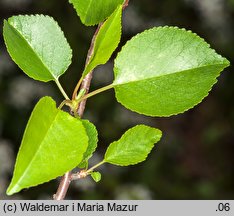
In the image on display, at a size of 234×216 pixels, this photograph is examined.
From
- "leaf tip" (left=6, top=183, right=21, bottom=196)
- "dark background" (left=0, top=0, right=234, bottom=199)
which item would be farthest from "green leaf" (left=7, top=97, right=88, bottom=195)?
"dark background" (left=0, top=0, right=234, bottom=199)

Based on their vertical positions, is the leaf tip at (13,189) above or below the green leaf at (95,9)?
below

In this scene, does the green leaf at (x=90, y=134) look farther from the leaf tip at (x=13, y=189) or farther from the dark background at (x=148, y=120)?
the dark background at (x=148, y=120)

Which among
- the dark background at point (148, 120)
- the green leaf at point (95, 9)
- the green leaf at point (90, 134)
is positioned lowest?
the green leaf at point (90, 134)

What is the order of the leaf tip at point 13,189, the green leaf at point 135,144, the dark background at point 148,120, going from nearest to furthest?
the leaf tip at point 13,189, the green leaf at point 135,144, the dark background at point 148,120

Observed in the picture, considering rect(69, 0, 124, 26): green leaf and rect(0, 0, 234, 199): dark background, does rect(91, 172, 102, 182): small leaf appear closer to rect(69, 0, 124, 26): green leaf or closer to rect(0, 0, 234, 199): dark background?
rect(69, 0, 124, 26): green leaf

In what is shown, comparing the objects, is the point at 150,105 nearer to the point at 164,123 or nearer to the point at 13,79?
the point at 13,79

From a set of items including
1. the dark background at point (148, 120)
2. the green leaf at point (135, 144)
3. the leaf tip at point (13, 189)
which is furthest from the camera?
the dark background at point (148, 120)

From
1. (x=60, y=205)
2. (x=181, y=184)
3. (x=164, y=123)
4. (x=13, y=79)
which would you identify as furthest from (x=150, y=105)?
(x=164, y=123)

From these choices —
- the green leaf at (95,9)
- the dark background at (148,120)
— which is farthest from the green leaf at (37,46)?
the dark background at (148,120)

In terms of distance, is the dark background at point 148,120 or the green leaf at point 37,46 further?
the dark background at point 148,120
